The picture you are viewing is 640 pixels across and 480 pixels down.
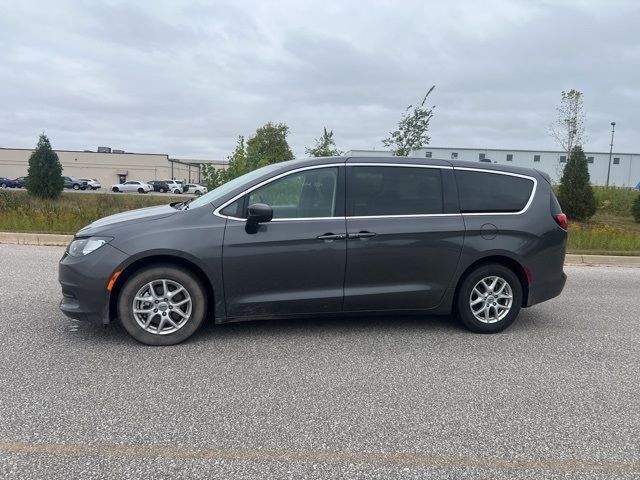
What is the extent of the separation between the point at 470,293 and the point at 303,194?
6.40 ft

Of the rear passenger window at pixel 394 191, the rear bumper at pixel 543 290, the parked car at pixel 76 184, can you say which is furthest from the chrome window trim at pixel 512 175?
the parked car at pixel 76 184

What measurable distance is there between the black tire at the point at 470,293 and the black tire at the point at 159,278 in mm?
2535

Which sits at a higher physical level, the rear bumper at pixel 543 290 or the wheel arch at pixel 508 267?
the wheel arch at pixel 508 267

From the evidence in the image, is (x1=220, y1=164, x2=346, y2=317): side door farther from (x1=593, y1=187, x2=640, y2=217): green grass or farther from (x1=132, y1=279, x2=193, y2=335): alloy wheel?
(x1=593, y1=187, x2=640, y2=217): green grass

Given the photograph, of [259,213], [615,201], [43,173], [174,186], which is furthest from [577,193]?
[174,186]

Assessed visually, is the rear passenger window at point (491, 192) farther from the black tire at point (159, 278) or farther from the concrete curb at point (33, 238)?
the concrete curb at point (33, 238)

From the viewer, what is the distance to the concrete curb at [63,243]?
10756 mm

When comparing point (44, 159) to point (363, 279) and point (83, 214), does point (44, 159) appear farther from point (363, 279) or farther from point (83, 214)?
point (363, 279)

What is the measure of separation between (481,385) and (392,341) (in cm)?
115

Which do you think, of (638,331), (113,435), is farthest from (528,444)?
(638,331)

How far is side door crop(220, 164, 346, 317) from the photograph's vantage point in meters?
4.63

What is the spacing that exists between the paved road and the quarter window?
1230 millimetres

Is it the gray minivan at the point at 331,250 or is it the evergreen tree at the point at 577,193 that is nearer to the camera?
the gray minivan at the point at 331,250

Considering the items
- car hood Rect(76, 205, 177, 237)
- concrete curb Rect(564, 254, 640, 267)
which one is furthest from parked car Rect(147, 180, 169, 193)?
car hood Rect(76, 205, 177, 237)
